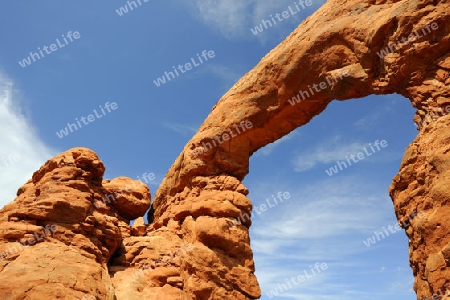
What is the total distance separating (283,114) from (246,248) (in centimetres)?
760

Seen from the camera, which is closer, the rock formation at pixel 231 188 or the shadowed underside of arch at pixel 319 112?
the shadowed underside of arch at pixel 319 112

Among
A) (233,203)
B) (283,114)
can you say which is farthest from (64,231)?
(283,114)

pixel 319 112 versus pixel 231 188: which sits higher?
pixel 319 112

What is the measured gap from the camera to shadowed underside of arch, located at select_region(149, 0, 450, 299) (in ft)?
38.9

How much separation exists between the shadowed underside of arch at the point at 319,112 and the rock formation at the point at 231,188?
53mm

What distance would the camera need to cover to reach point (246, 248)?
59.8ft

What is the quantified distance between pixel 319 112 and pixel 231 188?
6.44m

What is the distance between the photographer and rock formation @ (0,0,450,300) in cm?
1244

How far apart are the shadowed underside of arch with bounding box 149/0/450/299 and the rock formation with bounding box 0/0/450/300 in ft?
0.18

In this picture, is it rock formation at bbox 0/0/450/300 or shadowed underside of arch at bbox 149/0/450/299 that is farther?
rock formation at bbox 0/0/450/300

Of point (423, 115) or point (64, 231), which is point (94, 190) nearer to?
point (64, 231)

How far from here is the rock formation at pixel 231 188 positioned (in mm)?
12438

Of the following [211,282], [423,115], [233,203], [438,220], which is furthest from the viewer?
[233,203]

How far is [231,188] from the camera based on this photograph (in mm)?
20297
